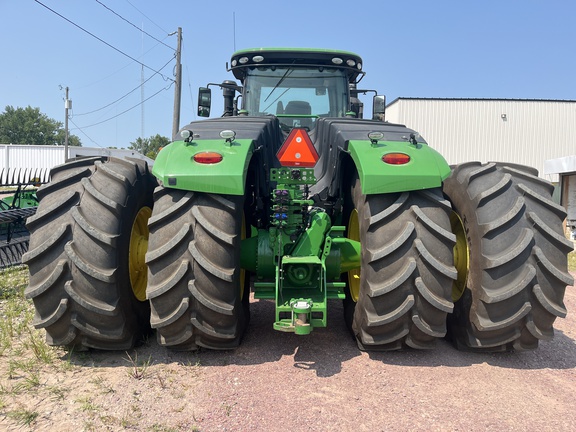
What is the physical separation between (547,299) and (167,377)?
2.60 m

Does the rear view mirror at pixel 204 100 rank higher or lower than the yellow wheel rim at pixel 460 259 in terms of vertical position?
higher

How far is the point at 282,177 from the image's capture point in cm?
334

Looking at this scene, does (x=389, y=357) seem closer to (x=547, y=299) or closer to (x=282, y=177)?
(x=547, y=299)

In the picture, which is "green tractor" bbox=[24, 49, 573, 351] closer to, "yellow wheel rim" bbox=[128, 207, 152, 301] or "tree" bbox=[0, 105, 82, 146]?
"yellow wheel rim" bbox=[128, 207, 152, 301]

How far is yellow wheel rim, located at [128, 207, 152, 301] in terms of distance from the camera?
339 centimetres

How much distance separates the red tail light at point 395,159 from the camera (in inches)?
116

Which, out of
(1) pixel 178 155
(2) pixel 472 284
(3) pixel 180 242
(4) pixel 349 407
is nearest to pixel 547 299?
(2) pixel 472 284

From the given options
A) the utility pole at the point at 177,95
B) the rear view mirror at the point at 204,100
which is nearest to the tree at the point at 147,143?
the utility pole at the point at 177,95

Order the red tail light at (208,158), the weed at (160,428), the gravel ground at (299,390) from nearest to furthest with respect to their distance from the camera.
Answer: the weed at (160,428) → the gravel ground at (299,390) → the red tail light at (208,158)

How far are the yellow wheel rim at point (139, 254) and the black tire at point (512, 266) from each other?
2.49 meters

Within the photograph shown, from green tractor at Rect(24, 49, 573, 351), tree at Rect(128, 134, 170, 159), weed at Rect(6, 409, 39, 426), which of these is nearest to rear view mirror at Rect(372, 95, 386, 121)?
green tractor at Rect(24, 49, 573, 351)

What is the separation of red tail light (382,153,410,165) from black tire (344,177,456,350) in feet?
0.71

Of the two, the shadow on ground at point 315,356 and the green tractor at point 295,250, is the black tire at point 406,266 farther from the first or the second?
the shadow on ground at point 315,356

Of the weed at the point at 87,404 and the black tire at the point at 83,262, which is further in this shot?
the black tire at the point at 83,262
